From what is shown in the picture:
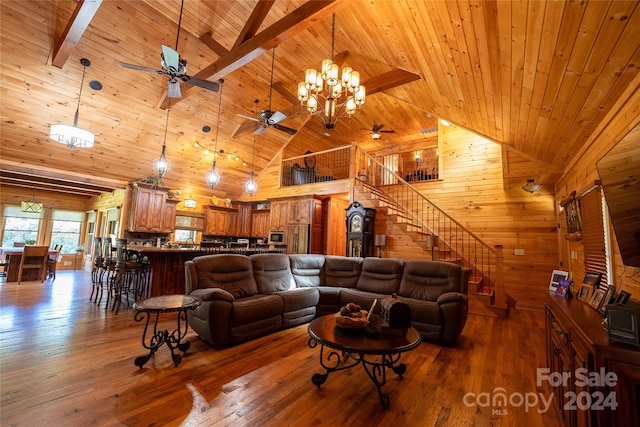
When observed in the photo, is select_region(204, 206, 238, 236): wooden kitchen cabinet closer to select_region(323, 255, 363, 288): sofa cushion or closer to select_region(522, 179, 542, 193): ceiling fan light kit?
select_region(323, 255, 363, 288): sofa cushion

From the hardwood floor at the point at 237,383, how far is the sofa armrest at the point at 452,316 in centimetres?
14

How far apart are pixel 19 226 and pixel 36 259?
335cm

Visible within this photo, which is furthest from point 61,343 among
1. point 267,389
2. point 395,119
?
point 395,119

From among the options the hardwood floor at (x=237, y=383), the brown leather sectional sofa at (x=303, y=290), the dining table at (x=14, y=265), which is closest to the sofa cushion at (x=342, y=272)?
the brown leather sectional sofa at (x=303, y=290)

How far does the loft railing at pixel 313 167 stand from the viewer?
8469 millimetres

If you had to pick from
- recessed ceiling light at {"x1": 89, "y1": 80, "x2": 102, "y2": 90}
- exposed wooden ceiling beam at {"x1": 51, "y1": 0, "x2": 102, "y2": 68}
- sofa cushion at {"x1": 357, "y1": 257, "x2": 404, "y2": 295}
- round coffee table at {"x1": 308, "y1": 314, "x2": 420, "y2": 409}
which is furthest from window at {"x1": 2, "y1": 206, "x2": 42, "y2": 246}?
round coffee table at {"x1": 308, "y1": 314, "x2": 420, "y2": 409}

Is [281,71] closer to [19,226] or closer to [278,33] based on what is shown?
[278,33]

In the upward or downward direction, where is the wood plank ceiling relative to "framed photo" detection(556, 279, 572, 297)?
upward

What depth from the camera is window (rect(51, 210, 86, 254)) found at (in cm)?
937

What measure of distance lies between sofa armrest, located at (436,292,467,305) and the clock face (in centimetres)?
314

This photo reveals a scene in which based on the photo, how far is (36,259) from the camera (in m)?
6.71

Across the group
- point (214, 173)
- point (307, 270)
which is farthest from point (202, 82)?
point (307, 270)

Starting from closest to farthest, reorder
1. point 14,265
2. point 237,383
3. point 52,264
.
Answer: point 237,383 → point 14,265 → point 52,264

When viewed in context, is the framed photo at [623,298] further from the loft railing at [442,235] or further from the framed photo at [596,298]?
the loft railing at [442,235]
